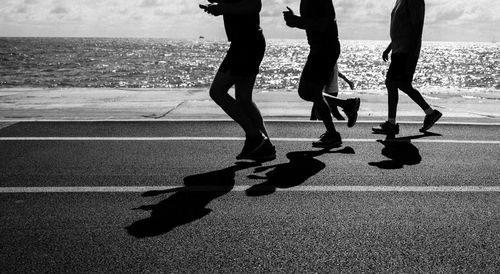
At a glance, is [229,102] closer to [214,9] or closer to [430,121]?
[214,9]

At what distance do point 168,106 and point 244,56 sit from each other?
12.2 ft

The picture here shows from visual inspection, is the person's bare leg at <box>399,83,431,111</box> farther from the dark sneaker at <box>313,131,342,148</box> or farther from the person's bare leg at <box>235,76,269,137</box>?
the person's bare leg at <box>235,76,269,137</box>

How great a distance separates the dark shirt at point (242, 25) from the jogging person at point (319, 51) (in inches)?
17.7

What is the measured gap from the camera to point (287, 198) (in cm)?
370

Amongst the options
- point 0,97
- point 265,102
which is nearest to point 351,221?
point 265,102

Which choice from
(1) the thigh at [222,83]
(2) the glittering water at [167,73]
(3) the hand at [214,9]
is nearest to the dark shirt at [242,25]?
(3) the hand at [214,9]

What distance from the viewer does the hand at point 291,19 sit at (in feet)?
16.2

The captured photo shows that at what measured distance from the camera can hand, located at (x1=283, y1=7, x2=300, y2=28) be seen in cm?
493

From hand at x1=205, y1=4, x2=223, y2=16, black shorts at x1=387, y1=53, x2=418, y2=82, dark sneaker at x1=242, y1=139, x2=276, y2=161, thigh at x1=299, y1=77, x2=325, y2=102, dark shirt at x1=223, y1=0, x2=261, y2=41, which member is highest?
hand at x1=205, y1=4, x2=223, y2=16

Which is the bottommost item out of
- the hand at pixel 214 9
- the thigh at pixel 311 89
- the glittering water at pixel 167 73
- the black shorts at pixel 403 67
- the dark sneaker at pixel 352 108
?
the glittering water at pixel 167 73

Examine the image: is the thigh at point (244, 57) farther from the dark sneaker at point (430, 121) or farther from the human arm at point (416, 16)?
the dark sneaker at point (430, 121)

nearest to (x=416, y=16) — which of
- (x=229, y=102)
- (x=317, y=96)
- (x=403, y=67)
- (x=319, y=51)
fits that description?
(x=403, y=67)

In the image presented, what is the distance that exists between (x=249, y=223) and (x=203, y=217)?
0.32m

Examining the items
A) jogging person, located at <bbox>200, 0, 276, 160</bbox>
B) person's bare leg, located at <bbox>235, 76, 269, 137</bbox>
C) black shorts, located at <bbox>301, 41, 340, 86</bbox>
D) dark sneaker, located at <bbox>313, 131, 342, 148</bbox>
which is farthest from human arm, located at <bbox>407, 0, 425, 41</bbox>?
person's bare leg, located at <bbox>235, 76, 269, 137</bbox>
